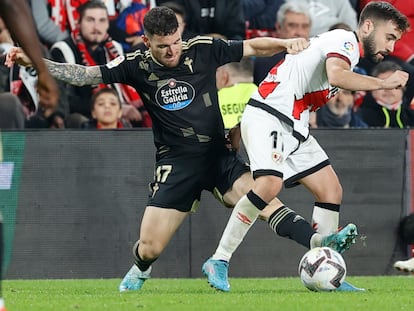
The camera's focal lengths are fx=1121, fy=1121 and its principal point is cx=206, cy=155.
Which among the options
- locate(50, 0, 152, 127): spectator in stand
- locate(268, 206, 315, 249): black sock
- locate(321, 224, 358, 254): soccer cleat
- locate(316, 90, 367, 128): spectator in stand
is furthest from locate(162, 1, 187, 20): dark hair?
locate(321, 224, 358, 254): soccer cleat

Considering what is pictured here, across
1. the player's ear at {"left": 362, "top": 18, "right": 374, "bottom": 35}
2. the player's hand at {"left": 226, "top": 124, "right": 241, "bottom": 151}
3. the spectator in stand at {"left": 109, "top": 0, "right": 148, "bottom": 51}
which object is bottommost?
the player's hand at {"left": 226, "top": 124, "right": 241, "bottom": 151}

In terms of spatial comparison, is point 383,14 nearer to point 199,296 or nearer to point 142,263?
point 199,296

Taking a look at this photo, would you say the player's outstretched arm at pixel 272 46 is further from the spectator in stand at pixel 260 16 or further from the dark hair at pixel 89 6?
the spectator in stand at pixel 260 16

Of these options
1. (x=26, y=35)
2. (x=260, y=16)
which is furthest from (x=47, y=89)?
(x=260, y=16)

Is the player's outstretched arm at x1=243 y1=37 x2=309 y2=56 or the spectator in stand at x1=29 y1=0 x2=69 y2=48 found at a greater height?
the player's outstretched arm at x1=243 y1=37 x2=309 y2=56

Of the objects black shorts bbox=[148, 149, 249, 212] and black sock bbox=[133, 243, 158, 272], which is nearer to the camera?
black shorts bbox=[148, 149, 249, 212]

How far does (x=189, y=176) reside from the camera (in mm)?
10078

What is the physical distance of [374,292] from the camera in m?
9.47

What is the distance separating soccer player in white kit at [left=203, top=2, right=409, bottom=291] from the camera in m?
9.40

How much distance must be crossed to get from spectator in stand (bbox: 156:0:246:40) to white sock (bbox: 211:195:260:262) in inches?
195

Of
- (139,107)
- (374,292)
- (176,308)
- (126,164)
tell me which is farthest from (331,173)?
(139,107)

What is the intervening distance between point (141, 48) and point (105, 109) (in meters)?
0.95

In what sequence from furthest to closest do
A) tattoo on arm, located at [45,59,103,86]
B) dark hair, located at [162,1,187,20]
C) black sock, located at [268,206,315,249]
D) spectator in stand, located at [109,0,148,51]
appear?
spectator in stand, located at [109,0,148,51]
dark hair, located at [162,1,187,20]
tattoo on arm, located at [45,59,103,86]
black sock, located at [268,206,315,249]

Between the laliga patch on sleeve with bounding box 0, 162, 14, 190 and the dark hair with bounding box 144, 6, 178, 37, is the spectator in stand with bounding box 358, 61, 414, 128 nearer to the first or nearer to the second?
the laliga patch on sleeve with bounding box 0, 162, 14, 190
